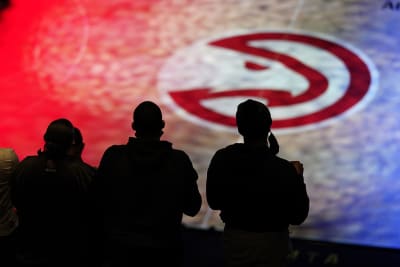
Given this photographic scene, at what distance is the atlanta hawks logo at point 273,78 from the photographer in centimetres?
307

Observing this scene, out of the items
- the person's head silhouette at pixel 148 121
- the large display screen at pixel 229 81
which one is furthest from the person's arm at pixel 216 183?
the large display screen at pixel 229 81

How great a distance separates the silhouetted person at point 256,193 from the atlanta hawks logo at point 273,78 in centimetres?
Result: 158

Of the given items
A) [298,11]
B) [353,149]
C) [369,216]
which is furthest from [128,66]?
[369,216]

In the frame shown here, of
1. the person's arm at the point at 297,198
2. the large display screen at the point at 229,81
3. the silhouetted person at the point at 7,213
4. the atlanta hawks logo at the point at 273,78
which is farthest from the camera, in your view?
the atlanta hawks logo at the point at 273,78

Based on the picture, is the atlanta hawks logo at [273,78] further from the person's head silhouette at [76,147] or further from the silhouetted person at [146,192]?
the silhouetted person at [146,192]

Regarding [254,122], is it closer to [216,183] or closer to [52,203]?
[216,183]

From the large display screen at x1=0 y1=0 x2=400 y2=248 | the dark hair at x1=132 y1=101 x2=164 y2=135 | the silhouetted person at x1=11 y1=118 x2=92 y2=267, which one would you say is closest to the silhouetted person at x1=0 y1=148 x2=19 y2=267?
the silhouetted person at x1=11 y1=118 x2=92 y2=267

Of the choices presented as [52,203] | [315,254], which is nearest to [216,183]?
[52,203]

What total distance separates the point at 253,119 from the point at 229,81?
6.28 feet

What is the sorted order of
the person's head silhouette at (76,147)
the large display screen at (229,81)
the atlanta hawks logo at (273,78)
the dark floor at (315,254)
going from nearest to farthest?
the person's head silhouette at (76,147), the dark floor at (315,254), the large display screen at (229,81), the atlanta hawks logo at (273,78)

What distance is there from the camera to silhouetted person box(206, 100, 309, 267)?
1.37 metres

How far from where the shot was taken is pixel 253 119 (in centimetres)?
139

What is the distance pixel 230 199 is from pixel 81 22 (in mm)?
2704

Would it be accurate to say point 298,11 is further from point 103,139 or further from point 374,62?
point 103,139
